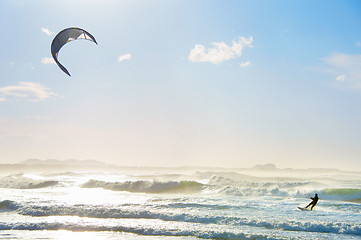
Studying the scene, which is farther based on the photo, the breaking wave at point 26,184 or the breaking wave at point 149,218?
the breaking wave at point 26,184

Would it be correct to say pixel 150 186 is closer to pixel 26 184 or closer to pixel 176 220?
pixel 26 184

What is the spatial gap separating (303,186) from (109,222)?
2190 cm

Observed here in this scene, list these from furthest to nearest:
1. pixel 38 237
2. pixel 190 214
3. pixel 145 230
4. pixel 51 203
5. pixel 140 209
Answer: pixel 51 203 → pixel 140 209 → pixel 190 214 → pixel 145 230 → pixel 38 237

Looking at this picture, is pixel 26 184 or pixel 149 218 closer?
pixel 149 218

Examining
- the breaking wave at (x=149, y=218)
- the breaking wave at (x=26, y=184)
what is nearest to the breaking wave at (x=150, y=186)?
the breaking wave at (x=26, y=184)

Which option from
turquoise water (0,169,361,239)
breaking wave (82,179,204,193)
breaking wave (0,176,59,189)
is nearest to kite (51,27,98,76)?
turquoise water (0,169,361,239)

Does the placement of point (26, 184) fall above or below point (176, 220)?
above

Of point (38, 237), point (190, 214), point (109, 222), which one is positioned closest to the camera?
point (38, 237)

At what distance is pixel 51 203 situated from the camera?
708 inches

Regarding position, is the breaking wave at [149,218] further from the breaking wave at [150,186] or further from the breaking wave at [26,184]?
the breaking wave at [26,184]

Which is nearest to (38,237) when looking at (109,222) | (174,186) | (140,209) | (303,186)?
(109,222)

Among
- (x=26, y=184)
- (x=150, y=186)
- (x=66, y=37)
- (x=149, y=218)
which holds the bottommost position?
(x=149, y=218)

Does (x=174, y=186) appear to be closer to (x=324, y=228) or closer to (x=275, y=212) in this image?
(x=275, y=212)

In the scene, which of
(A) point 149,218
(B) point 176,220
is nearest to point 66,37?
(A) point 149,218
